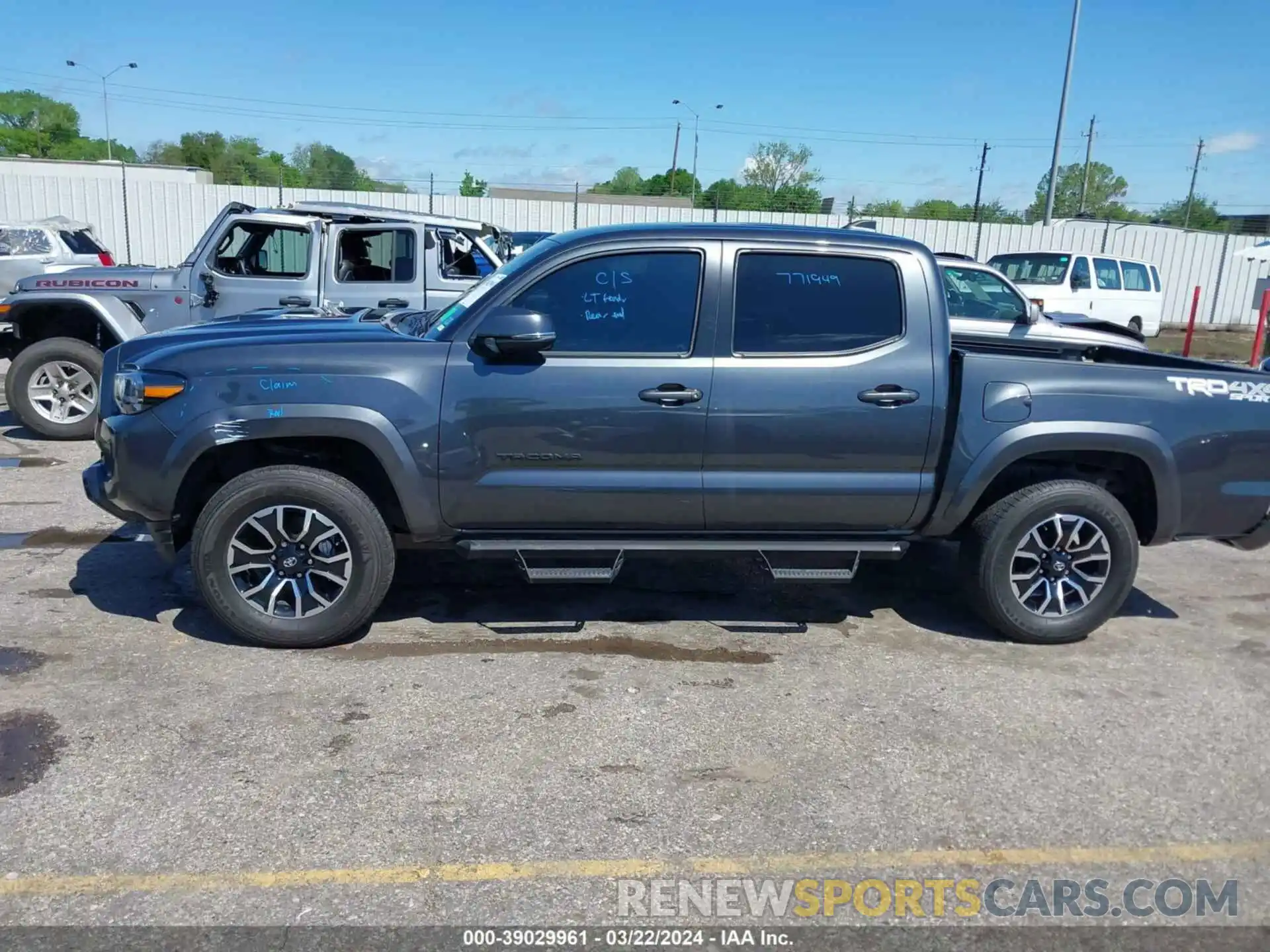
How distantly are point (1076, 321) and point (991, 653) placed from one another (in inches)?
325

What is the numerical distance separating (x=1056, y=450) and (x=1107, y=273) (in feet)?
49.6

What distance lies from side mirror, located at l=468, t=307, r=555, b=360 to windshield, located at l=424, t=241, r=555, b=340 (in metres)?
0.17

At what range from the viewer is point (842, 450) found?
4520 mm

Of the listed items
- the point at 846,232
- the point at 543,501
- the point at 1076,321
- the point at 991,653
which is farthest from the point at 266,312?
the point at 1076,321

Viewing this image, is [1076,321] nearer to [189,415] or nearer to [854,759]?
[854,759]

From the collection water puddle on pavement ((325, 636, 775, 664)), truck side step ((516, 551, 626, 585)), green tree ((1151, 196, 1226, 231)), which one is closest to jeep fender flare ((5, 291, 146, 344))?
water puddle on pavement ((325, 636, 775, 664))

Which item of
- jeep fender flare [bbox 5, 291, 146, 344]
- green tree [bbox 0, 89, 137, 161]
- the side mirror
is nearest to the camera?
the side mirror

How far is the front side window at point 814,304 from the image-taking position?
4.52 metres

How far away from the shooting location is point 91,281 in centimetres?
857

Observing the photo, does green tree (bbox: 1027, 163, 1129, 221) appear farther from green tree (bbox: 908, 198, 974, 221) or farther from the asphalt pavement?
the asphalt pavement

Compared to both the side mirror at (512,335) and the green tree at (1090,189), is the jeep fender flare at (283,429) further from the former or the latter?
the green tree at (1090,189)

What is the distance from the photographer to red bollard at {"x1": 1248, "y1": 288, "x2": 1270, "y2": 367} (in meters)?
15.0

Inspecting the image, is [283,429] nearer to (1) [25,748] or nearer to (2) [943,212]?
(1) [25,748]

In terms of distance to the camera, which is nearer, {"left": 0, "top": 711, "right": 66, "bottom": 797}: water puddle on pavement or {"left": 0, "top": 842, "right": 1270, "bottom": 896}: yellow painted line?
{"left": 0, "top": 842, "right": 1270, "bottom": 896}: yellow painted line
